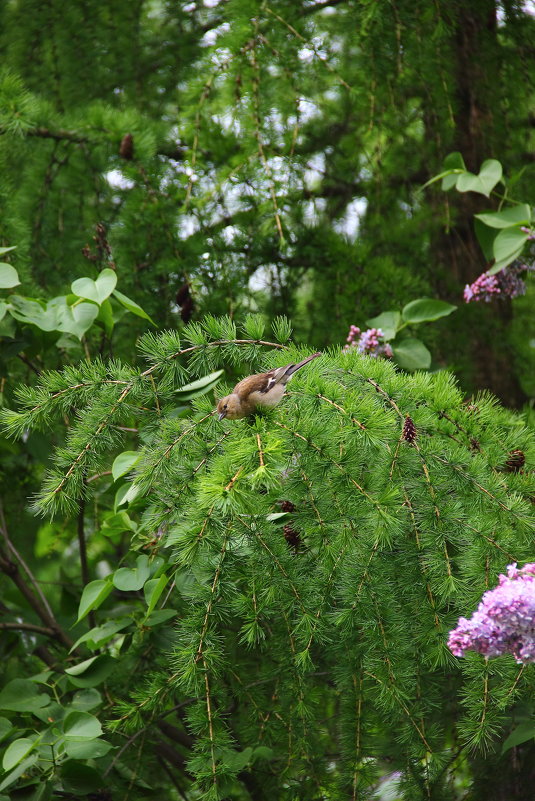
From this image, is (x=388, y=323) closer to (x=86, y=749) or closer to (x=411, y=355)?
(x=411, y=355)

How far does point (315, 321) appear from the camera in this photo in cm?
230

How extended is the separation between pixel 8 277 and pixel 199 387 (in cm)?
45

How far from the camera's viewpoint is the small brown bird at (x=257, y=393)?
123 cm

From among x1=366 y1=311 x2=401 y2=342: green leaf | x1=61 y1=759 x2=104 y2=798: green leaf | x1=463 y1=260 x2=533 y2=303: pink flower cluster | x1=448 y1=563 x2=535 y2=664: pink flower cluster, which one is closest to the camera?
x1=448 y1=563 x2=535 y2=664: pink flower cluster

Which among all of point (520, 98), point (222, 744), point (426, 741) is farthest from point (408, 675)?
point (520, 98)

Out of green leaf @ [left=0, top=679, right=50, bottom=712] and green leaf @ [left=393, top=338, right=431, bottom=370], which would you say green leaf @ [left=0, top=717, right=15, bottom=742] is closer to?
green leaf @ [left=0, top=679, right=50, bottom=712]

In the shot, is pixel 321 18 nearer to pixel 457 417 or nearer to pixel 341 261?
pixel 341 261

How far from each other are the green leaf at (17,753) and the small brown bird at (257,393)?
2.02 feet

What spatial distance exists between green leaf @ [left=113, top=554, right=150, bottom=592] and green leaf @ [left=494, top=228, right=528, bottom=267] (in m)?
0.94

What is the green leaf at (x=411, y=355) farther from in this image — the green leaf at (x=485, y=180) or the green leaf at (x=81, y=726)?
the green leaf at (x=81, y=726)

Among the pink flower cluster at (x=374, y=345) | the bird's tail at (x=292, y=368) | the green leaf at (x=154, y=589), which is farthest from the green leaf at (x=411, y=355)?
the green leaf at (x=154, y=589)

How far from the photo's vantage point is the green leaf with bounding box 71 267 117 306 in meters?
1.46

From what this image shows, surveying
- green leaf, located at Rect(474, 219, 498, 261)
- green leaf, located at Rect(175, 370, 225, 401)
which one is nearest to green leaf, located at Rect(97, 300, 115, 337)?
green leaf, located at Rect(175, 370, 225, 401)

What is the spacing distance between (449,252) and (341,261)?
0.51 meters
